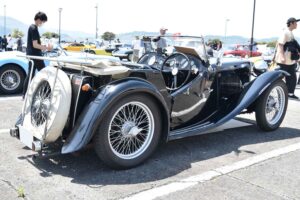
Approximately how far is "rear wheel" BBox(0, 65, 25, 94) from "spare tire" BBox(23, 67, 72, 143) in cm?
476

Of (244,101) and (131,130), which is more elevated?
(244,101)

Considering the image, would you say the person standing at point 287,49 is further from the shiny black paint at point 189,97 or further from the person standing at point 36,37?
the person standing at point 36,37

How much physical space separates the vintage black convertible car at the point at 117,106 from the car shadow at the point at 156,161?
0.55 feet

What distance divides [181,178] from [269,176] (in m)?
0.94

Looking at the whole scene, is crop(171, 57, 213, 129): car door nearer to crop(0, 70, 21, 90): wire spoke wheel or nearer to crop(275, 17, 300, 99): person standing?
crop(275, 17, 300, 99): person standing

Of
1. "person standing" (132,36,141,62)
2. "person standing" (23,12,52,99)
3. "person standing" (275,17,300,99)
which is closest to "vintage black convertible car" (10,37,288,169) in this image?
"person standing" (132,36,141,62)

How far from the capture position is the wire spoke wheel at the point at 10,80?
8.59m

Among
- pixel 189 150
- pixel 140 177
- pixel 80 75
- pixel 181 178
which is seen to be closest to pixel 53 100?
pixel 80 75

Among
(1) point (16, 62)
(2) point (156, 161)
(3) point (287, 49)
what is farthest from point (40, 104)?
(3) point (287, 49)

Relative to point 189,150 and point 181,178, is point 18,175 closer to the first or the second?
point 181,178

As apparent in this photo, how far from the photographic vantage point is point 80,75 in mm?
3930

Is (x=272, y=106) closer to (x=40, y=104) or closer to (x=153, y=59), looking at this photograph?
(x=153, y=59)

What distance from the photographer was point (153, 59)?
209 inches

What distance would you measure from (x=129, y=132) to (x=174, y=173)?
639mm
